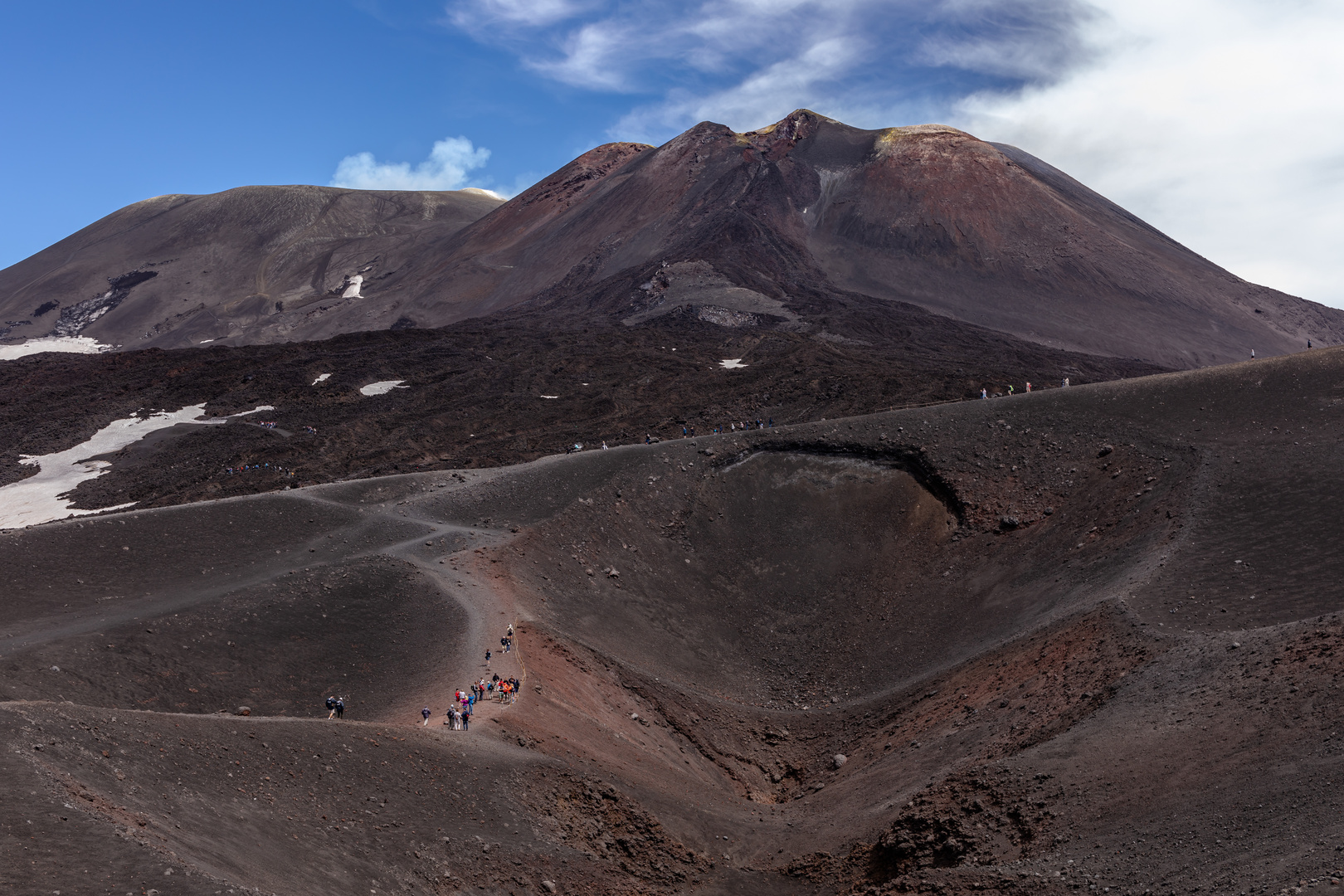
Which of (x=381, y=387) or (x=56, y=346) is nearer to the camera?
(x=381, y=387)

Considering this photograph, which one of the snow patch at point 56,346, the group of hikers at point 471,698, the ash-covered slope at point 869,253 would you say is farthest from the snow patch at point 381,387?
the snow patch at point 56,346

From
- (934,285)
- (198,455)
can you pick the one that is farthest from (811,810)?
(934,285)

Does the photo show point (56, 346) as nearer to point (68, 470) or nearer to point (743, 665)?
point (68, 470)

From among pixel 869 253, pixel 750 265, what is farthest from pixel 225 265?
pixel 869 253

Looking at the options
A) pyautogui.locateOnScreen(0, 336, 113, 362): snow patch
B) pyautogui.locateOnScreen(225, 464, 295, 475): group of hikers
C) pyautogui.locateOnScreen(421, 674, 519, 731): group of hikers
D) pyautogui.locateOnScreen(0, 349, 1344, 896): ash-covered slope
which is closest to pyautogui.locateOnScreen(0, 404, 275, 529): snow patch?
pyautogui.locateOnScreen(225, 464, 295, 475): group of hikers

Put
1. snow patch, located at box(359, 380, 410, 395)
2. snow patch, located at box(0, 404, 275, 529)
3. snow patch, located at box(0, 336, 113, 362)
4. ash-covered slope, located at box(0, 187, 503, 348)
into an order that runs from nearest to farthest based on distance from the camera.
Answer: snow patch, located at box(0, 404, 275, 529), snow patch, located at box(359, 380, 410, 395), snow patch, located at box(0, 336, 113, 362), ash-covered slope, located at box(0, 187, 503, 348)

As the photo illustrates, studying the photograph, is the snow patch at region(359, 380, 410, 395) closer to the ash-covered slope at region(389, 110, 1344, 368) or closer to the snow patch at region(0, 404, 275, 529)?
the snow patch at region(0, 404, 275, 529)
